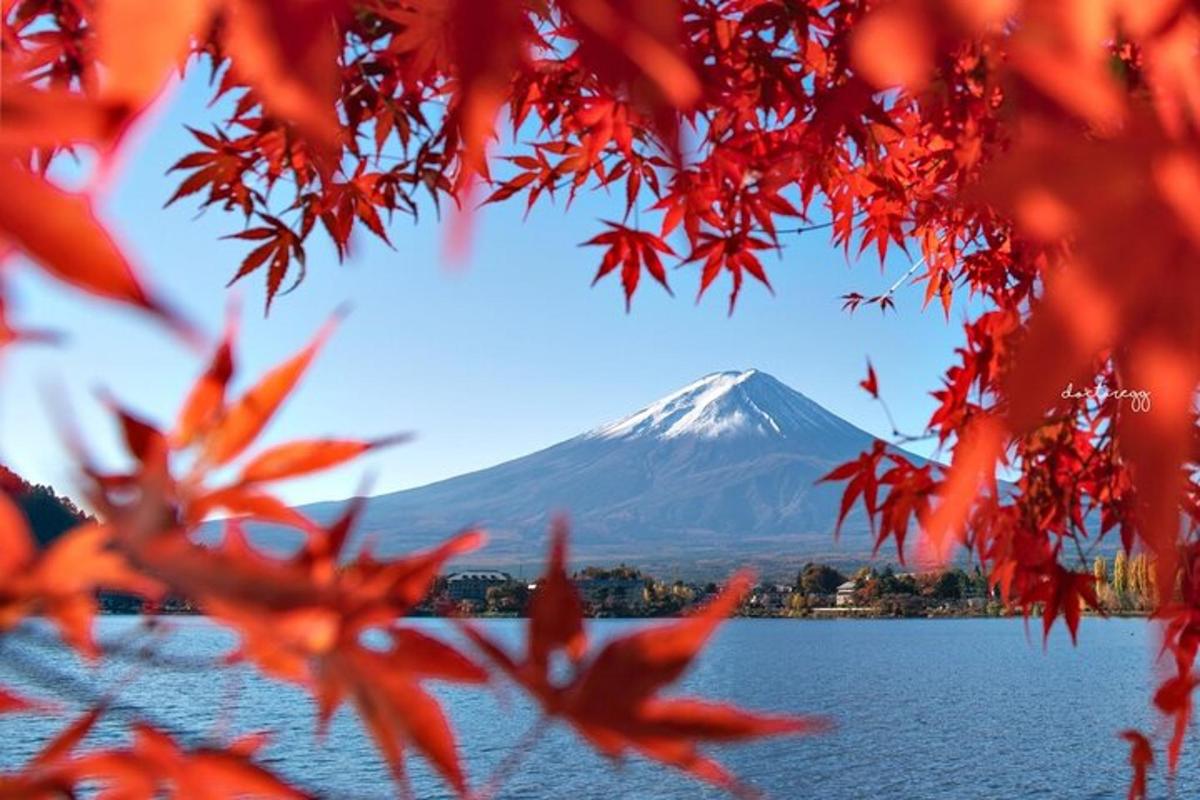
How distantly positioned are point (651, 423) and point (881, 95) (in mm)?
77927

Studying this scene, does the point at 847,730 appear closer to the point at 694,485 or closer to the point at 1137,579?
the point at 1137,579

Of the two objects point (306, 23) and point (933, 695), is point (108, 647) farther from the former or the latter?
point (933, 695)

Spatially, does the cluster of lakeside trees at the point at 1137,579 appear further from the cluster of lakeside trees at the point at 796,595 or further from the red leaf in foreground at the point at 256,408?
the cluster of lakeside trees at the point at 796,595

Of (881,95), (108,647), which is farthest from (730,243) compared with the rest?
(108,647)

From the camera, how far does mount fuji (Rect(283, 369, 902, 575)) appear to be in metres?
74.6

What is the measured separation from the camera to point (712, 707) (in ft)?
1.10

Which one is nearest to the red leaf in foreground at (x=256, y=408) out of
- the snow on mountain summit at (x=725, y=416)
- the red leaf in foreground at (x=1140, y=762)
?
the red leaf in foreground at (x=1140, y=762)

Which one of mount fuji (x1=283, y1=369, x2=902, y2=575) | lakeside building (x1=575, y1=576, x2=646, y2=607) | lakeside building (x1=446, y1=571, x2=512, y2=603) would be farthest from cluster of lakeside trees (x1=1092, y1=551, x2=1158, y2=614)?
mount fuji (x1=283, y1=369, x2=902, y2=575)

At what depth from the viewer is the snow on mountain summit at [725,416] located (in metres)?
78.2

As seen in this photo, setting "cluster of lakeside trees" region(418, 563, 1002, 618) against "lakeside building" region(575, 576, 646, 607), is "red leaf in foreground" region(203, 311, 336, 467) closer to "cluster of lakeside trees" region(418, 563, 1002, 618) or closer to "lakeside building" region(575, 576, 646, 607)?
"cluster of lakeside trees" region(418, 563, 1002, 618)

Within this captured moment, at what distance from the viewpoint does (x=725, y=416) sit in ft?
259

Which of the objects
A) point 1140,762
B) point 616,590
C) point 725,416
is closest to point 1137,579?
point 1140,762

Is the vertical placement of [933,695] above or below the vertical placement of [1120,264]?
below

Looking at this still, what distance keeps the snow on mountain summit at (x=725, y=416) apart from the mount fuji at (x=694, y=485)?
0.09m
